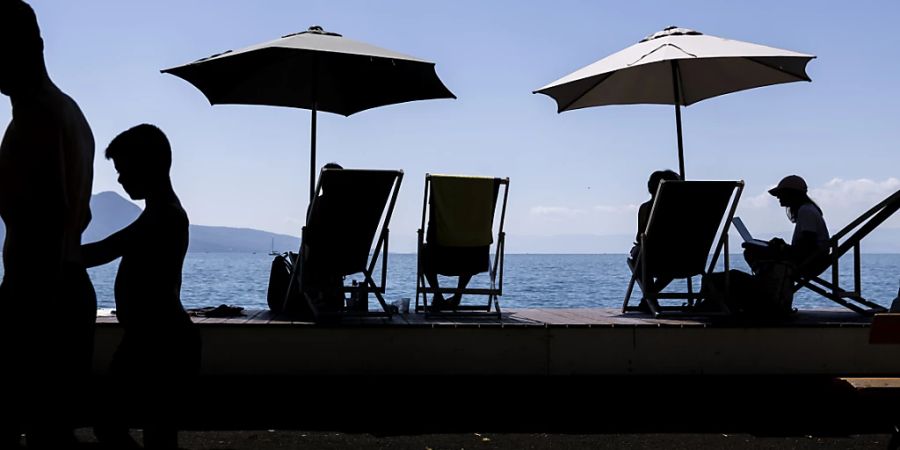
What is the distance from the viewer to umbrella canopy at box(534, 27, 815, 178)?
7.12 meters

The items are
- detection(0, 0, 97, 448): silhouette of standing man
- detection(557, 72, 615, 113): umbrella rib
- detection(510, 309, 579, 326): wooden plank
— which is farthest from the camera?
detection(557, 72, 615, 113): umbrella rib

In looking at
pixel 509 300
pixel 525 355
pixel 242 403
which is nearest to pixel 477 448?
pixel 525 355

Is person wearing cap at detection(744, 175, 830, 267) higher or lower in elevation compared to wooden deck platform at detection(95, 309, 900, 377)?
higher

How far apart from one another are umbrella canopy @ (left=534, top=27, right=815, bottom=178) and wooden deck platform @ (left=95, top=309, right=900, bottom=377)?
6.95 ft

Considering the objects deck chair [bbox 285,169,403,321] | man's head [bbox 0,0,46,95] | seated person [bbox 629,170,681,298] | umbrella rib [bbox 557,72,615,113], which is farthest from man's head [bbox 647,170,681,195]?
man's head [bbox 0,0,46,95]

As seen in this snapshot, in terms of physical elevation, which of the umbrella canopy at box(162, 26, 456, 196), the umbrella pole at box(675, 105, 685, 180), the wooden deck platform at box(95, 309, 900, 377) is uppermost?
the umbrella canopy at box(162, 26, 456, 196)

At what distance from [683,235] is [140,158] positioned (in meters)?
4.41

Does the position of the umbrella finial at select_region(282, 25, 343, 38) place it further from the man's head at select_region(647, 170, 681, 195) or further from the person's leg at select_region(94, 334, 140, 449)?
the person's leg at select_region(94, 334, 140, 449)

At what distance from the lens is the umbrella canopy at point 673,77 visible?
7117mm

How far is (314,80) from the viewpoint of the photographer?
738 centimetres

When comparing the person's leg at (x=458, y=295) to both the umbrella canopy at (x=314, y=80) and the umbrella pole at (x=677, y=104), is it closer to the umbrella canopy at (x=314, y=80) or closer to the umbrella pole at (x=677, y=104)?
the umbrella canopy at (x=314, y=80)

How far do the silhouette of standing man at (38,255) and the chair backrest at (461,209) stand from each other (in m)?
3.83

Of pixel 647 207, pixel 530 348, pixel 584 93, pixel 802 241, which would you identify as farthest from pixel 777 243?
pixel 584 93

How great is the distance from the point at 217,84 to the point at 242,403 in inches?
125
